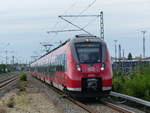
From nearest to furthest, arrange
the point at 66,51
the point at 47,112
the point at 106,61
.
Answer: the point at 47,112, the point at 106,61, the point at 66,51

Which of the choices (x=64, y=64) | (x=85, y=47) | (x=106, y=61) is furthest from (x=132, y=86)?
(x=64, y=64)

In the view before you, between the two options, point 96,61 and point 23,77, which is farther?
point 23,77

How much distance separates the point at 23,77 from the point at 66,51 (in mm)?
37072

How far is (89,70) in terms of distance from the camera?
65.0ft

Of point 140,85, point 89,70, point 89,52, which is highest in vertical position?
point 89,52

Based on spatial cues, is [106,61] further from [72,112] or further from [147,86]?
[72,112]

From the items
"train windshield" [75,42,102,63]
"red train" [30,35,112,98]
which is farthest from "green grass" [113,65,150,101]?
"train windshield" [75,42,102,63]

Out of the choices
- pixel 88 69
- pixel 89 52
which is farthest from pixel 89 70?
pixel 89 52

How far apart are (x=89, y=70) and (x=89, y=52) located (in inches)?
43.5


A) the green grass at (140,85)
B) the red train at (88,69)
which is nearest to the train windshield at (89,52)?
the red train at (88,69)

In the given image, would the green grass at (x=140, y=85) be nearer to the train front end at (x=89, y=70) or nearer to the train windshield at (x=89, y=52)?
the train front end at (x=89, y=70)

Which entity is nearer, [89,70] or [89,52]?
[89,70]

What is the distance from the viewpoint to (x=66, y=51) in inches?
858

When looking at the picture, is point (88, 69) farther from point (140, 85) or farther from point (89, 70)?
point (140, 85)
